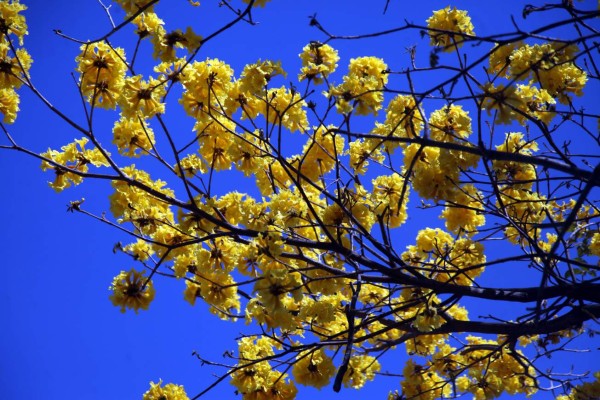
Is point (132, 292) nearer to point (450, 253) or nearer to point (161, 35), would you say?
point (161, 35)

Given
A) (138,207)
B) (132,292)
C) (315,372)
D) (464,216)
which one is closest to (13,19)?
(138,207)

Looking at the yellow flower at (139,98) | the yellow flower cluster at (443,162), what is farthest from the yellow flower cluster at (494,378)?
the yellow flower at (139,98)

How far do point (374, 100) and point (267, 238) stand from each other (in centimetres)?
111

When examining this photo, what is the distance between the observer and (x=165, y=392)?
4.66 meters

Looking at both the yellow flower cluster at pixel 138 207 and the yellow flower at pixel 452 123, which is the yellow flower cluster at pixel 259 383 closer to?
the yellow flower cluster at pixel 138 207

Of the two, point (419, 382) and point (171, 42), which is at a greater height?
point (171, 42)

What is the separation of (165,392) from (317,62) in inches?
98.3

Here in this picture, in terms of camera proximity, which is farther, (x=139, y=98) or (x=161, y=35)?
(x=139, y=98)

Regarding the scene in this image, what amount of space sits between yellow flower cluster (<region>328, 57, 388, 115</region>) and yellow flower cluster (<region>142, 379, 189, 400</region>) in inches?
92.1

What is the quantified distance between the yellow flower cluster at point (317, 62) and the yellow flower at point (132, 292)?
61.9 inches

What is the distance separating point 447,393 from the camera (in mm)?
5730

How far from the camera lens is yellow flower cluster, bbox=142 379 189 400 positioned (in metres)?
4.65

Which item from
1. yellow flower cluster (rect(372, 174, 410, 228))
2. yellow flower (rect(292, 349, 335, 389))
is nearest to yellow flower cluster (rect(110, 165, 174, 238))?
yellow flower (rect(292, 349, 335, 389))

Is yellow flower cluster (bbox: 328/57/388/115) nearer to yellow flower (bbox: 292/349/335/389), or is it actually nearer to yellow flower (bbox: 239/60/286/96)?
yellow flower (bbox: 239/60/286/96)
